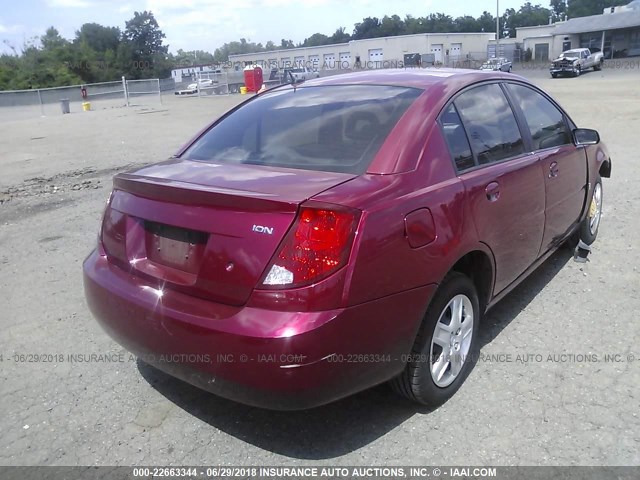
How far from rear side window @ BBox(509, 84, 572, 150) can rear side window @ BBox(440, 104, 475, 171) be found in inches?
37.4

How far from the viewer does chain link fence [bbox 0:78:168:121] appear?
30.7m

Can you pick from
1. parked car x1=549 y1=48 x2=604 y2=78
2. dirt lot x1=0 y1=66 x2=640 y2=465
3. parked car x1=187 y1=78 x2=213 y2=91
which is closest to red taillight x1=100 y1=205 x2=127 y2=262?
dirt lot x1=0 y1=66 x2=640 y2=465

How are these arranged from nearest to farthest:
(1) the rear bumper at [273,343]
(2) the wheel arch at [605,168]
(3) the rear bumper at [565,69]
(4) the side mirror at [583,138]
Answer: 1. (1) the rear bumper at [273,343]
2. (4) the side mirror at [583,138]
3. (2) the wheel arch at [605,168]
4. (3) the rear bumper at [565,69]

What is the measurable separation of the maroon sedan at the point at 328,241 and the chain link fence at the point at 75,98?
102 feet

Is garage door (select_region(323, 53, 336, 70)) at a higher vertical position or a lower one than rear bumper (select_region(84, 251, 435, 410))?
higher

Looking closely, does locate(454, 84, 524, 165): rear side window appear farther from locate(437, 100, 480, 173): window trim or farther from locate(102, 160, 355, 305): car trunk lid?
locate(102, 160, 355, 305): car trunk lid

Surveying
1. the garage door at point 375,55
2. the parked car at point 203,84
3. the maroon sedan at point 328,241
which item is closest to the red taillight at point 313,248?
the maroon sedan at point 328,241

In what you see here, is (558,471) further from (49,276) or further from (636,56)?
(636,56)

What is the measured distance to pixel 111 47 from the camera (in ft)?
286

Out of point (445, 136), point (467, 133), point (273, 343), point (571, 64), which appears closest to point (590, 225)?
point (467, 133)

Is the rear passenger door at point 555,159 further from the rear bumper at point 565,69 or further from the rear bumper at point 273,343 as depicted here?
the rear bumper at point 565,69

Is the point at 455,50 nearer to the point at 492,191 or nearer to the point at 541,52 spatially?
the point at 541,52

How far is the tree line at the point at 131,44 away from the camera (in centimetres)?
6163

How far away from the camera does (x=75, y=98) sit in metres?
35.4
